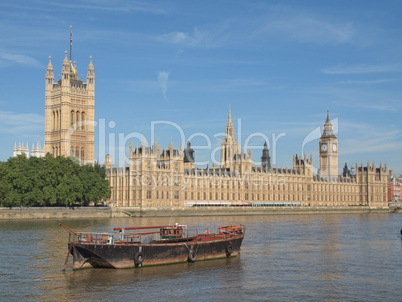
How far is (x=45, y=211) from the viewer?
306 feet

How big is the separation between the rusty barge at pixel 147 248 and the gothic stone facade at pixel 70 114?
99206 mm

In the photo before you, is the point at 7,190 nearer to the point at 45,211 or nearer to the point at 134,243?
the point at 45,211

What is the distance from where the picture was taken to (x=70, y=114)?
474 ft

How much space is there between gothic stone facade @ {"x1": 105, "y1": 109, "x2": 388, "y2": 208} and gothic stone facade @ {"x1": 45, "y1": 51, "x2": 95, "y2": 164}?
34.1ft

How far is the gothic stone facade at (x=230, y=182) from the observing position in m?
124

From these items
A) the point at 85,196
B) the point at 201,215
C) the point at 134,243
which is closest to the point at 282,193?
the point at 201,215

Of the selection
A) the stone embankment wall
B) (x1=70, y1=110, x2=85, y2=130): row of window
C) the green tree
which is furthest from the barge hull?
(x1=70, y1=110, x2=85, y2=130): row of window

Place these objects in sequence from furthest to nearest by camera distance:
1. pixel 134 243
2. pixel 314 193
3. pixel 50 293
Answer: pixel 314 193
pixel 134 243
pixel 50 293

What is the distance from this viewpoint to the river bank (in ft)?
301

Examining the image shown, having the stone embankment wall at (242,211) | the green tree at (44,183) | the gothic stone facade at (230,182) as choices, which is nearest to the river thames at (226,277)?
the green tree at (44,183)

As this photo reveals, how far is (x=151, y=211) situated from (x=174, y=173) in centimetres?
1567

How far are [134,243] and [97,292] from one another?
782 cm

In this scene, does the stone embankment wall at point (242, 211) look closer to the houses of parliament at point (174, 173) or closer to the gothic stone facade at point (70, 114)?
the houses of parliament at point (174, 173)

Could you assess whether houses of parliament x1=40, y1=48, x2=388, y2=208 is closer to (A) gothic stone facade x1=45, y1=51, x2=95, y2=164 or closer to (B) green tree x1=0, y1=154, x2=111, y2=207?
(A) gothic stone facade x1=45, y1=51, x2=95, y2=164
